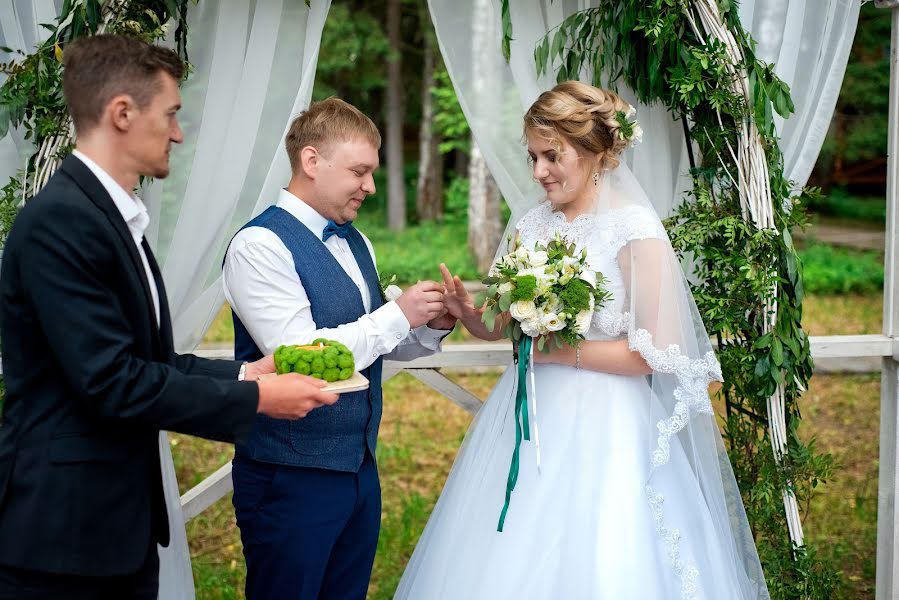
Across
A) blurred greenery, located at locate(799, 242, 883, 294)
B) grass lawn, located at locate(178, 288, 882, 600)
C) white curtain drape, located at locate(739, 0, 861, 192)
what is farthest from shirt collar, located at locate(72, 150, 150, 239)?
blurred greenery, located at locate(799, 242, 883, 294)

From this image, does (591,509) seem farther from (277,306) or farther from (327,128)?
(327,128)

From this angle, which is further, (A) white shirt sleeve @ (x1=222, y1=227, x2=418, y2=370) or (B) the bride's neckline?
(B) the bride's neckline

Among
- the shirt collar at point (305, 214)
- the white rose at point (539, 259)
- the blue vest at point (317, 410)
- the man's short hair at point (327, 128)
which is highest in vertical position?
the man's short hair at point (327, 128)

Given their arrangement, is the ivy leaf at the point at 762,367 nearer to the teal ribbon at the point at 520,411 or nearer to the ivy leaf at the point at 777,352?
the ivy leaf at the point at 777,352

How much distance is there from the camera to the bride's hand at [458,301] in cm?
297

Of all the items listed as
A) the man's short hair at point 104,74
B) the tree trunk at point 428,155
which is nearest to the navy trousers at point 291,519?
the man's short hair at point 104,74

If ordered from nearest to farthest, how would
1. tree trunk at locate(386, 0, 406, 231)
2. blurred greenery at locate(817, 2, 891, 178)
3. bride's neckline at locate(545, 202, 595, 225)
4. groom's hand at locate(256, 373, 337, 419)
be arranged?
1. groom's hand at locate(256, 373, 337, 419)
2. bride's neckline at locate(545, 202, 595, 225)
3. blurred greenery at locate(817, 2, 891, 178)
4. tree trunk at locate(386, 0, 406, 231)

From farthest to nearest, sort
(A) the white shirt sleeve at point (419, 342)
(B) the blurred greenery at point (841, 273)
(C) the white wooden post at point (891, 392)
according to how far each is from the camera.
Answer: (B) the blurred greenery at point (841, 273) → (C) the white wooden post at point (891, 392) → (A) the white shirt sleeve at point (419, 342)

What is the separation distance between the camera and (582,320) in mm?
2773

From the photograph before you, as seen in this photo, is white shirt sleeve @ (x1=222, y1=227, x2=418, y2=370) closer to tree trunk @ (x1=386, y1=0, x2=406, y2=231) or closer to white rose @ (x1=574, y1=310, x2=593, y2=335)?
white rose @ (x1=574, y1=310, x2=593, y2=335)

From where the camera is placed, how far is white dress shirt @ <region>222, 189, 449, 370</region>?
2600 millimetres

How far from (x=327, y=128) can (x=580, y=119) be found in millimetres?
785

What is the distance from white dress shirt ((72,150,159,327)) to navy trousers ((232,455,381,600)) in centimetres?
75

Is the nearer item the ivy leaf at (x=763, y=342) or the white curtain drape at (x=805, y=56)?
the ivy leaf at (x=763, y=342)
